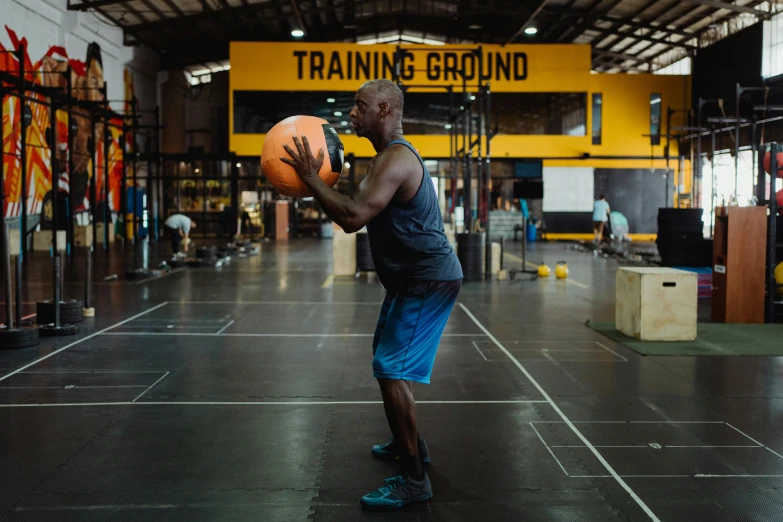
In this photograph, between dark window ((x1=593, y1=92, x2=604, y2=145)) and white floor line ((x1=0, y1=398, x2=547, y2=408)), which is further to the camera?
dark window ((x1=593, y1=92, x2=604, y2=145))

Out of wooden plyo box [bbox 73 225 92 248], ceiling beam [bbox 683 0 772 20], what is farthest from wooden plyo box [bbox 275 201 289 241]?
ceiling beam [bbox 683 0 772 20]

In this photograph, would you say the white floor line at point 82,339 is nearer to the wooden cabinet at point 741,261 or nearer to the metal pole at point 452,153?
the wooden cabinet at point 741,261

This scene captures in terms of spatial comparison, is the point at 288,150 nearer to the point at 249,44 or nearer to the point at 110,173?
the point at 110,173

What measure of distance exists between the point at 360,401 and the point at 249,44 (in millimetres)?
25585

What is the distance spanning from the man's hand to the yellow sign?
1016 inches

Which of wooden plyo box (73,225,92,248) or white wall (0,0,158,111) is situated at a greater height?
white wall (0,0,158,111)

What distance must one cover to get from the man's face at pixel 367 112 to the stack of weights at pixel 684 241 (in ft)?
31.8

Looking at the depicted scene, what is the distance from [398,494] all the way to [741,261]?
638 cm

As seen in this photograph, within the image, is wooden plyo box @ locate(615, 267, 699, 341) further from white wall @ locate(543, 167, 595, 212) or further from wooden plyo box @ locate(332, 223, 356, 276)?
white wall @ locate(543, 167, 595, 212)

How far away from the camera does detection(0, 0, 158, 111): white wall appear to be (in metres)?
18.9

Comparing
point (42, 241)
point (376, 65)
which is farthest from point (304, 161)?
point (376, 65)

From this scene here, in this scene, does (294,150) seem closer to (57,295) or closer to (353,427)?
(353,427)

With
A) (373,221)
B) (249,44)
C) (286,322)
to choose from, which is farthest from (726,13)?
(373,221)

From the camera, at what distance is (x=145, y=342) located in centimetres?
720
